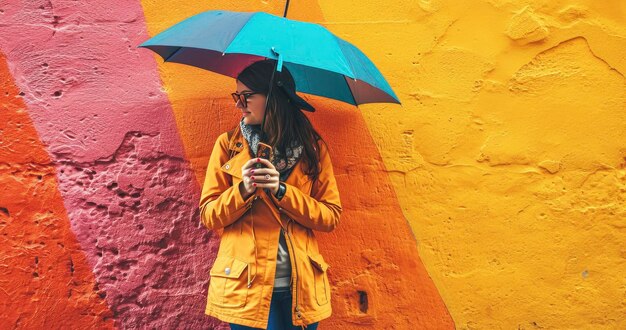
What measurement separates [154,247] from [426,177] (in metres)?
1.44

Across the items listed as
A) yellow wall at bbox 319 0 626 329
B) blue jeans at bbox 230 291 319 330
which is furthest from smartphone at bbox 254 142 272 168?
yellow wall at bbox 319 0 626 329

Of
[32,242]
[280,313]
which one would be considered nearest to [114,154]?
[32,242]

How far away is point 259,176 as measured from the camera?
2480mm

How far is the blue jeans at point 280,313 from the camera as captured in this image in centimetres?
268

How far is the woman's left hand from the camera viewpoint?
97.6 inches

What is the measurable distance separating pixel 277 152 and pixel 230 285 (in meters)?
0.58

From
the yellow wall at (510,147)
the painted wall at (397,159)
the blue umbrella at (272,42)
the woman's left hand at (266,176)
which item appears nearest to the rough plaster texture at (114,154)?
the painted wall at (397,159)

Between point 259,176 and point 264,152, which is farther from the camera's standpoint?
point 264,152

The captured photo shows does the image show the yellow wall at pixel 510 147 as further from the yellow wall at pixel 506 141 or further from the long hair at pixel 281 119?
the long hair at pixel 281 119

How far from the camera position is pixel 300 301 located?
2.63m

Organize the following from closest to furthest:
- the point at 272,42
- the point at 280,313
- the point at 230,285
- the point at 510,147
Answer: the point at 272,42, the point at 230,285, the point at 280,313, the point at 510,147

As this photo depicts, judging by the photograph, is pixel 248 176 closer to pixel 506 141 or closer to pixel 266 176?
pixel 266 176

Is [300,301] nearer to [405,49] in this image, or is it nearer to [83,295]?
[83,295]

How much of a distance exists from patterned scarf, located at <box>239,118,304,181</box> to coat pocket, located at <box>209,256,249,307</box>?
0.41 meters
